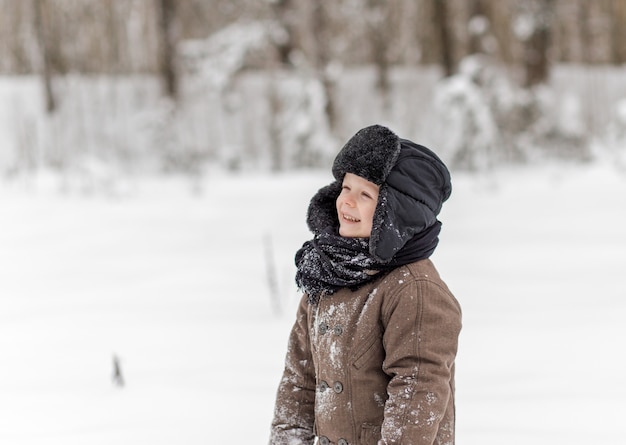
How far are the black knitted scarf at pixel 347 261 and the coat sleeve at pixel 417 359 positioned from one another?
0.09 metres

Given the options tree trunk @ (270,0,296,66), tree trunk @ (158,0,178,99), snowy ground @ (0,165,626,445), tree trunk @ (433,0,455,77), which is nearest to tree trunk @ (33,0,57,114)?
tree trunk @ (158,0,178,99)

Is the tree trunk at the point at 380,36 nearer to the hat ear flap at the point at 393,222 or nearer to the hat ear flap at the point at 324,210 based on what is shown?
the hat ear flap at the point at 324,210

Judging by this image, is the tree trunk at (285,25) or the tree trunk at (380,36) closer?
the tree trunk at (285,25)

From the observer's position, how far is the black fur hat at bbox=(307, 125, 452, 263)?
5.76 feet

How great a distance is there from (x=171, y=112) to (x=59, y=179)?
3080 millimetres

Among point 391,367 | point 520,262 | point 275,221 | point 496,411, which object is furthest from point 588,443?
point 275,221

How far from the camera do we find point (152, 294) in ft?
17.6

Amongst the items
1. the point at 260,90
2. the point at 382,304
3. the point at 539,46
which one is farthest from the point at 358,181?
the point at 260,90

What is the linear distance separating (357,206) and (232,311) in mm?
3335

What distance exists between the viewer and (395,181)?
179cm

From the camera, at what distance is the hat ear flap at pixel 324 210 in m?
1.97

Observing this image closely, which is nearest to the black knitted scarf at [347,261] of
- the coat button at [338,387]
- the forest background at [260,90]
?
the coat button at [338,387]

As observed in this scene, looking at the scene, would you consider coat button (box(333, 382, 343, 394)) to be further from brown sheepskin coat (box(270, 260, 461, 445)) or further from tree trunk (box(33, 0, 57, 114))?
tree trunk (box(33, 0, 57, 114))

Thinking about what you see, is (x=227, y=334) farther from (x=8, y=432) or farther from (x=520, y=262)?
(x=520, y=262)
